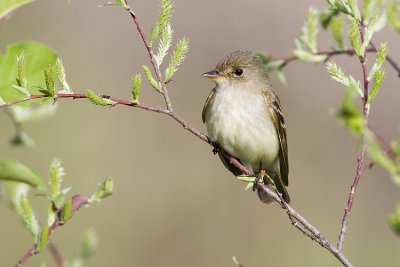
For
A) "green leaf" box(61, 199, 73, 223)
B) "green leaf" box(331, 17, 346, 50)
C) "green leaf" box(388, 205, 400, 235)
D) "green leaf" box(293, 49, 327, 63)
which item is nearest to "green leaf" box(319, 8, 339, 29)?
"green leaf" box(331, 17, 346, 50)

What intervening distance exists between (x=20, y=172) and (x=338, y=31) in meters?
1.30

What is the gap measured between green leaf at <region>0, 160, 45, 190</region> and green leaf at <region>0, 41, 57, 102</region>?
25cm

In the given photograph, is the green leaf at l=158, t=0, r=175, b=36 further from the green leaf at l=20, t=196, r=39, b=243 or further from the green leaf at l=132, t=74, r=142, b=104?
the green leaf at l=20, t=196, r=39, b=243

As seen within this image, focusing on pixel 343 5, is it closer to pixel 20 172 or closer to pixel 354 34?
pixel 354 34

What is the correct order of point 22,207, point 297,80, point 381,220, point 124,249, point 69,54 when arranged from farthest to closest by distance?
1. point 297,80
2. point 69,54
3. point 381,220
4. point 124,249
5. point 22,207

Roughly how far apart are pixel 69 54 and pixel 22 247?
461 centimetres

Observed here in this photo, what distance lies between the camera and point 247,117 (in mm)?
4621

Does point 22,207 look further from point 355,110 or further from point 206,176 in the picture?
point 206,176

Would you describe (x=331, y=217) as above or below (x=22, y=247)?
below

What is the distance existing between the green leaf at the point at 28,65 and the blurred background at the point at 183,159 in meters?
6.08

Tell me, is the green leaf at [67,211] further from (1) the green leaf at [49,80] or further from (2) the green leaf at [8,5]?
(2) the green leaf at [8,5]

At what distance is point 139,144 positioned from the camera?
11656 mm

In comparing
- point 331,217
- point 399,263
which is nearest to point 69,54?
point 331,217

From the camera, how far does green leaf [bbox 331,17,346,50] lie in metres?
2.60
